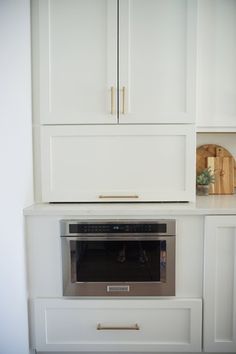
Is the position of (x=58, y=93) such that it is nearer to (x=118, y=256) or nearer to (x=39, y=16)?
(x=39, y=16)

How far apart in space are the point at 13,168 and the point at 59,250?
1.62 feet

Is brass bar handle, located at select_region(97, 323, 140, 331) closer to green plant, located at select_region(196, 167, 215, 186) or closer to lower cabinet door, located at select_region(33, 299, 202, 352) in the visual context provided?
lower cabinet door, located at select_region(33, 299, 202, 352)

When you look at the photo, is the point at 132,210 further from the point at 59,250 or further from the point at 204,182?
the point at 204,182

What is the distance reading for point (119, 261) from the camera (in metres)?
1.34

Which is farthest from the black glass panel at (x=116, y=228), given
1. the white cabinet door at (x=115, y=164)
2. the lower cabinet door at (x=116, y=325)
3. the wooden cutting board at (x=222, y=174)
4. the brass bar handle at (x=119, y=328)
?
the wooden cutting board at (x=222, y=174)

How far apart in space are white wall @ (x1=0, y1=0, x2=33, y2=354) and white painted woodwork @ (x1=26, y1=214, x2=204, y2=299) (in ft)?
0.18

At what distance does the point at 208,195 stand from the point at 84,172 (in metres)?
0.89

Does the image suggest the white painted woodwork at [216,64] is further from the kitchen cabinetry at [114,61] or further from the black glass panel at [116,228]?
the black glass panel at [116,228]

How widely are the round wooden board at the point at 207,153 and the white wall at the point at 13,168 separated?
1.18 metres

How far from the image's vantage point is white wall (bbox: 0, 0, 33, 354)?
119 centimetres

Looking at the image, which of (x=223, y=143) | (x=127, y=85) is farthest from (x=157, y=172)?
(x=223, y=143)

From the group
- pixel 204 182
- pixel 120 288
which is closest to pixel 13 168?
pixel 120 288

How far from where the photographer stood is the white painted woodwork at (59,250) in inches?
51.6

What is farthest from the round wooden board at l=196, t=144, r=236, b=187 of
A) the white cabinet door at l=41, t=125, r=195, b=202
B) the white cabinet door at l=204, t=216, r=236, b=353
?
the white cabinet door at l=204, t=216, r=236, b=353
